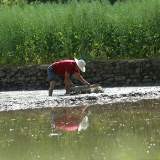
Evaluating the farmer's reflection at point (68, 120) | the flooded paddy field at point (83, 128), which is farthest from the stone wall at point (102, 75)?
the farmer's reflection at point (68, 120)

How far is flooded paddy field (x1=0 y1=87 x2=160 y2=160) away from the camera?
579 centimetres

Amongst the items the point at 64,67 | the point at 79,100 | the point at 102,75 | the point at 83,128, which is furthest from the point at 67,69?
the point at 83,128

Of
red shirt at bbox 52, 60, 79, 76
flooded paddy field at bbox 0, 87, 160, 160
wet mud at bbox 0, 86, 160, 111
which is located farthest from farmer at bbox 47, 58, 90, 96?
flooded paddy field at bbox 0, 87, 160, 160

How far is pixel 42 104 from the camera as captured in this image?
11195mm

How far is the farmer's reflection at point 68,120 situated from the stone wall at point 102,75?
579cm

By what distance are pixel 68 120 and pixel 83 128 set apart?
1.10 m

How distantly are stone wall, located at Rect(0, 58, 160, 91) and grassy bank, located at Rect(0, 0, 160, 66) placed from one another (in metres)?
0.68

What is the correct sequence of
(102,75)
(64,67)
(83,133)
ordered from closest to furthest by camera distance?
(83,133)
(64,67)
(102,75)

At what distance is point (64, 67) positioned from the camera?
12445 mm

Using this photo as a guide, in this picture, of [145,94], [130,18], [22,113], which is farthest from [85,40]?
[22,113]

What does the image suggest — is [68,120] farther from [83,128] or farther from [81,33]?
[81,33]

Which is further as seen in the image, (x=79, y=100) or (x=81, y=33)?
(x=81, y=33)

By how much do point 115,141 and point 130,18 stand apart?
34.8 feet

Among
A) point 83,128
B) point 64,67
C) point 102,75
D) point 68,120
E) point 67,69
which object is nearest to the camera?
point 83,128
